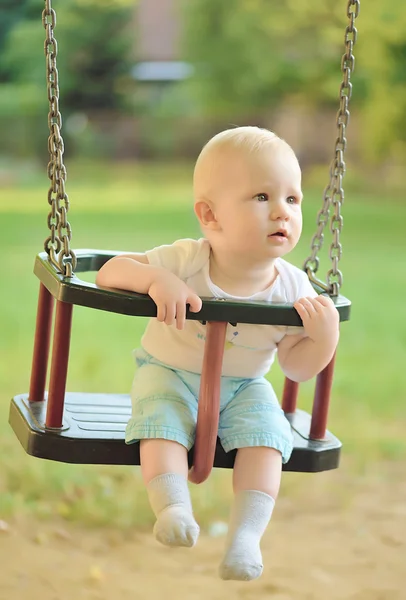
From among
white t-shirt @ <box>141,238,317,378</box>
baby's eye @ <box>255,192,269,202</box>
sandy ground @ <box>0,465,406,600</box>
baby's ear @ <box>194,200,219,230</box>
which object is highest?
baby's eye @ <box>255,192,269,202</box>

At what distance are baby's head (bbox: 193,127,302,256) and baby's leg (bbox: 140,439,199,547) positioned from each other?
0.39 metres

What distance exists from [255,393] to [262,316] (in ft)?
0.78

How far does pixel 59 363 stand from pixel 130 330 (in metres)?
5.71

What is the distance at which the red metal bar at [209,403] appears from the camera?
1563 mm

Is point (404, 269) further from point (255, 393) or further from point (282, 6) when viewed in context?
point (255, 393)

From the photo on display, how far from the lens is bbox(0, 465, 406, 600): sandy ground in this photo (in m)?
3.87

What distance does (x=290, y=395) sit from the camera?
1.98 metres

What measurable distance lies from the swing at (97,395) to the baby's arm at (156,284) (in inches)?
0.8

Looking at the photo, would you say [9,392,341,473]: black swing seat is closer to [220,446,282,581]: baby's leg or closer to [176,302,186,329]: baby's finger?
[220,446,282,581]: baby's leg

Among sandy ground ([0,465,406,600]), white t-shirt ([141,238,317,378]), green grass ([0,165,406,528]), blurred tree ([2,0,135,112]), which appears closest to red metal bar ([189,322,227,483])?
white t-shirt ([141,238,317,378])

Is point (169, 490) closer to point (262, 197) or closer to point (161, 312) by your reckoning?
point (161, 312)

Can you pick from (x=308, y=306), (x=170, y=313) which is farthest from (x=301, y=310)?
(x=170, y=313)

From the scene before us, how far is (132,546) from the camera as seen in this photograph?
425 cm

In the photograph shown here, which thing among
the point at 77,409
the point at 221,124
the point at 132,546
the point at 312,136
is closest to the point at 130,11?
the point at 221,124
